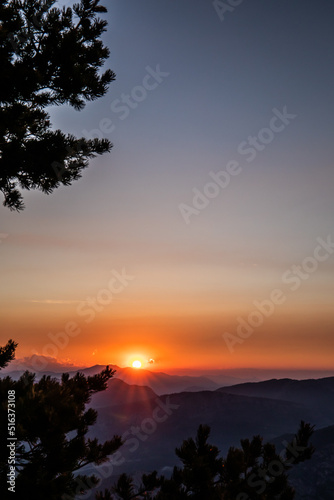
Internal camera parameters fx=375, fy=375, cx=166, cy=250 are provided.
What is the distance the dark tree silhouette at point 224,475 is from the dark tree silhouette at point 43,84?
313 inches

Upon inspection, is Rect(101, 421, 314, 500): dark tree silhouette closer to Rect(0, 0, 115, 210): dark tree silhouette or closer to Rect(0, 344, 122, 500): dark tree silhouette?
Rect(0, 344, 122, 500): dark tree silhouette

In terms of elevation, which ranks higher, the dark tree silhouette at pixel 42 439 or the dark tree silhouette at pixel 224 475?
the dark tree silhouette at pixel 42 439

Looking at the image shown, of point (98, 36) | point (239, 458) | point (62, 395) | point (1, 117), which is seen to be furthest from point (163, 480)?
point (98, 36)

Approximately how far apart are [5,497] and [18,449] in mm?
653

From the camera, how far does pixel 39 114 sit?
34.2ft

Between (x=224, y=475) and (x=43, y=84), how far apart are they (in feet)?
36.1

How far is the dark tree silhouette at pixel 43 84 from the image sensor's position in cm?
995

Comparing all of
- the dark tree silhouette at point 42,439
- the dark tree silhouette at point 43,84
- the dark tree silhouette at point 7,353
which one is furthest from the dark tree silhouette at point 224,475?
the dark tree silhouette at point 43,84

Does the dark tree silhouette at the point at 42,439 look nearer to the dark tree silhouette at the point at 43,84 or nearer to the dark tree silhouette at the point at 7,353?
the dark tree silhouette at the point at 7,353

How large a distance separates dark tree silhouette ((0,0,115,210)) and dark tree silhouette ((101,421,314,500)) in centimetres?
794

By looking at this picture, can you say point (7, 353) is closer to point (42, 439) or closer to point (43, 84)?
point (42, 439)

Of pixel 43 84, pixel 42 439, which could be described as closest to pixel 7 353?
pixel 42 439

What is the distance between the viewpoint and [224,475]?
7.71 metres

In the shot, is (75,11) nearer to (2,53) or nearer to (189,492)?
(2,53)
